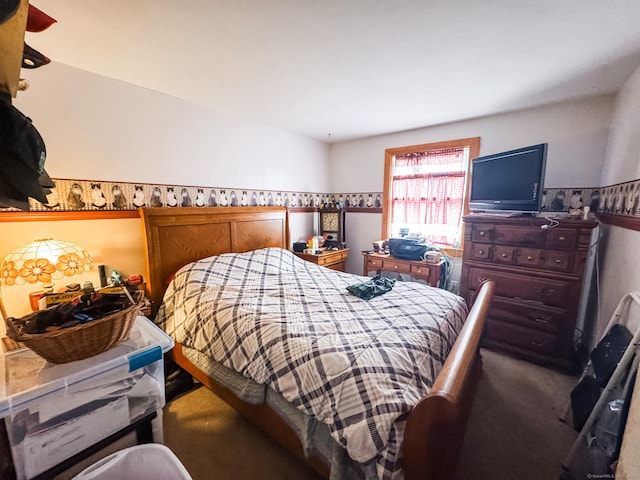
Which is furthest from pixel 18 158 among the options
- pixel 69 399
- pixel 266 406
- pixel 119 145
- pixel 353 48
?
pixel 353 48

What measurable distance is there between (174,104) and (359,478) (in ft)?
9.40

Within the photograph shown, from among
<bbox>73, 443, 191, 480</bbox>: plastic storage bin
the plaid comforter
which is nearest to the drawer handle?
the plaid comforter

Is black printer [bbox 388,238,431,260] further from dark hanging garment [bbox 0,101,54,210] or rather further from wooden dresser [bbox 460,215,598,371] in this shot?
dark hanging garment [bbox 0,101,54,210]

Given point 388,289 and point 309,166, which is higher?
point 309,166

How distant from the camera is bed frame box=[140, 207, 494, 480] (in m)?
0.84

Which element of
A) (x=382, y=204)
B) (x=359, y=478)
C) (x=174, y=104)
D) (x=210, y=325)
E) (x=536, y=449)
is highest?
(x=174, y=104)

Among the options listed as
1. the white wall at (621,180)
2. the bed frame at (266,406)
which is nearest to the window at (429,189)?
the white wall at (621,180)

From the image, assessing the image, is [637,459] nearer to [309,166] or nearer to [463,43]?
[463,43]

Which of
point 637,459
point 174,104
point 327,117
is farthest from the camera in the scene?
point 327,117

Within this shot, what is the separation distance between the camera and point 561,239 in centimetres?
209

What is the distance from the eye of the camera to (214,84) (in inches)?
80.0

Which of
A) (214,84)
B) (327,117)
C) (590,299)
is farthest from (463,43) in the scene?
(590,299)

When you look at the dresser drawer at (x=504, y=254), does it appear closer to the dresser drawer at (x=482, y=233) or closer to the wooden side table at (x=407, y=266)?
the dresser drawer at (x=482, y=233)

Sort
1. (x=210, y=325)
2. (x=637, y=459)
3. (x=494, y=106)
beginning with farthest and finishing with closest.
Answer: (x=494, y=106) < (x=210, y=325) < (x=637, y=459)
